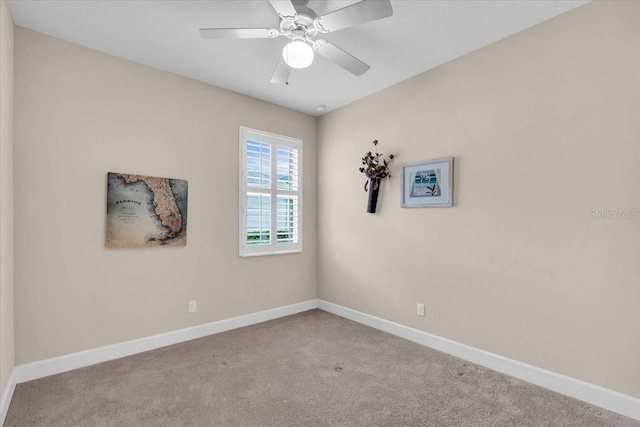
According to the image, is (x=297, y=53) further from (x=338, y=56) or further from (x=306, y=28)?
(x=338, y=56)

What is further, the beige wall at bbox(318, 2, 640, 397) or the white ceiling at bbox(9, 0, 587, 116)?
the white ceiling at bbox(9, 0, 587, 116)

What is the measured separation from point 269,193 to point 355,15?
2.44 meters

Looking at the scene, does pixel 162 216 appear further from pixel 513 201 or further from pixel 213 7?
pixel 513 201

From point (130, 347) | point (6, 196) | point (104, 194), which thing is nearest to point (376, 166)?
point (104, 194)

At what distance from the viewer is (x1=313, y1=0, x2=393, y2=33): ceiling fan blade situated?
68.0 inches

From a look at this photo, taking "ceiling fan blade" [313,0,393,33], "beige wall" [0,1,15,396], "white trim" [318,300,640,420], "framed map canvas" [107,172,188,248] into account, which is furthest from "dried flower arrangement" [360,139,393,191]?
"beige wall" [0,1,15,396]

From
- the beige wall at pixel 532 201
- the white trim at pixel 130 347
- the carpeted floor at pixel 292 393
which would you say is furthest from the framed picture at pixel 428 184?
the white trim at pixel 130 347

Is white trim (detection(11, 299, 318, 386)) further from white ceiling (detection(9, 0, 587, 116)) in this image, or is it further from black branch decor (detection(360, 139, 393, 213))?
white ceiling (detection(9, 0, 587, 116))

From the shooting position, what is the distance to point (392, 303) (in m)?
3.47

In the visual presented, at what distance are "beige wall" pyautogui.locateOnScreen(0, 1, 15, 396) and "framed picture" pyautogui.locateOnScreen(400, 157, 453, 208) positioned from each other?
3186mm

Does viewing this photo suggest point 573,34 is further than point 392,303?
No

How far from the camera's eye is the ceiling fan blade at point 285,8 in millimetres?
1853

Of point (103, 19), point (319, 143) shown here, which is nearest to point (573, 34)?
point (319, 143)

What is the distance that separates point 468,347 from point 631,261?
1353 mm
